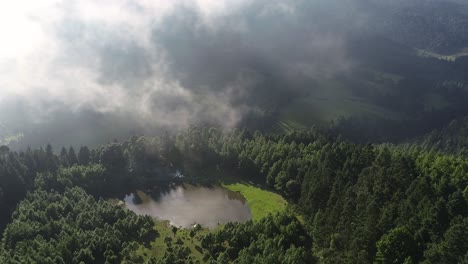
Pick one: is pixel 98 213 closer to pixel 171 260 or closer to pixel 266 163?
pixel 171 260

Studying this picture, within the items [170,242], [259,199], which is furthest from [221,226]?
[259,199]

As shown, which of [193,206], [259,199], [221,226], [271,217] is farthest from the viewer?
[259,199]

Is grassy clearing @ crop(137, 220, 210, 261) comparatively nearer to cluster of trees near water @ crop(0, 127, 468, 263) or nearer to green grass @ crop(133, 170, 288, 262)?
green grass @ crop(133, 170, 288, 262)

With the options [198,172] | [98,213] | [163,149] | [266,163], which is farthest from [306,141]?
[98,213]

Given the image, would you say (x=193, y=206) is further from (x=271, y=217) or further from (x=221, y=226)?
(x=271, y=217)

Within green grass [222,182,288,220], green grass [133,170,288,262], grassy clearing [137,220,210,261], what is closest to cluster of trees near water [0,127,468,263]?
grassy clearing [137,220,210,261]

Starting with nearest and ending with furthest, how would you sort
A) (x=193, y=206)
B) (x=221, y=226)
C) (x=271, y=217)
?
(x=271, y=217) < (x=221, y=226) < (x=193, y=206)

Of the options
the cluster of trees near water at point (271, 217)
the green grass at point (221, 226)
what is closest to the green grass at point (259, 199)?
the green grass at point (221, 226)
